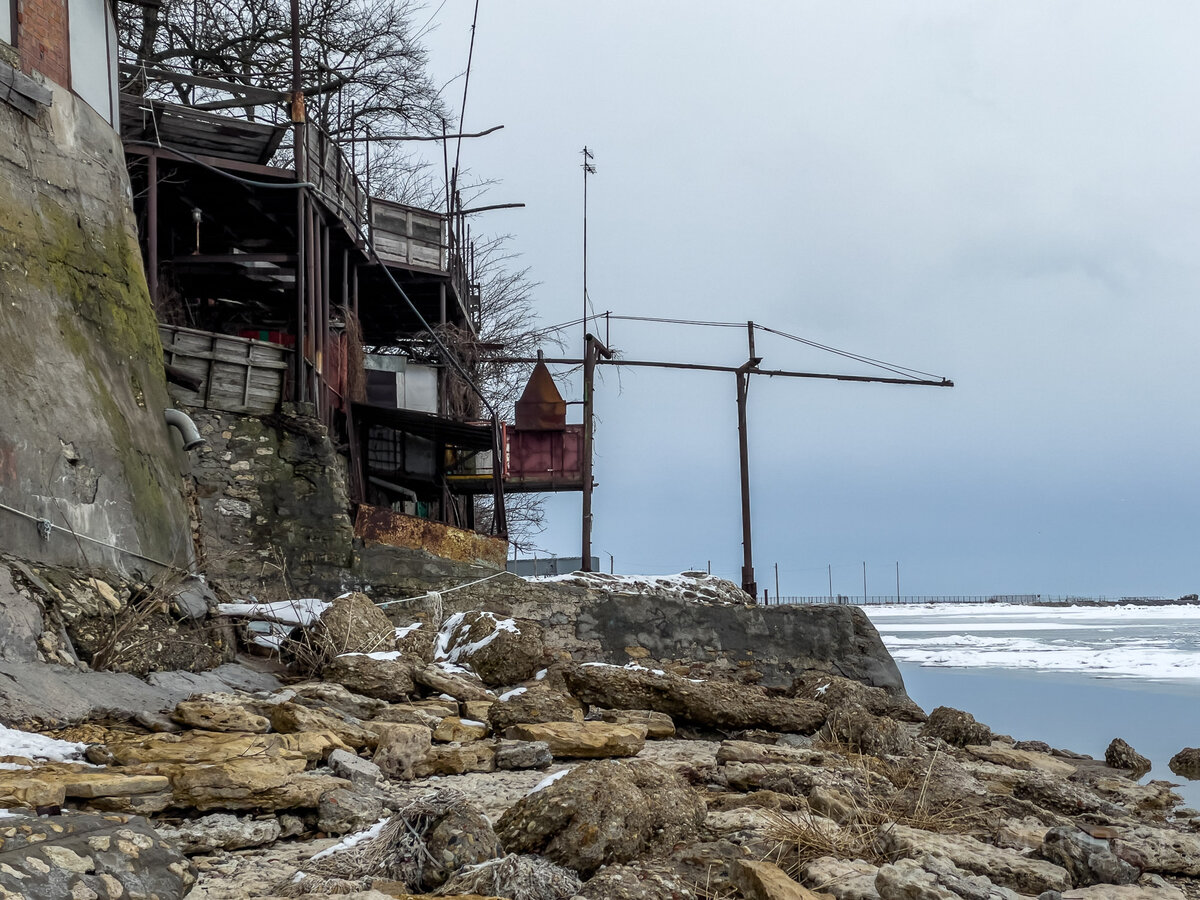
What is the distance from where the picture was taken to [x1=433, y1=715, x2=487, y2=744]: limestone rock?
6203 mm

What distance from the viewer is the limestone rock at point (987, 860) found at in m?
4.20

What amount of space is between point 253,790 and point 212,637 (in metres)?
3.72

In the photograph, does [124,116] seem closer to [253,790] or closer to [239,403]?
[239,403]

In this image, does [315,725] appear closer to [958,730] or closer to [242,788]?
[242,788]

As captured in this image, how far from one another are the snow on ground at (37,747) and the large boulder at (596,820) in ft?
6.56

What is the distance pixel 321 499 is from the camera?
12414 mm

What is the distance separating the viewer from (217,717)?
5.57 metres

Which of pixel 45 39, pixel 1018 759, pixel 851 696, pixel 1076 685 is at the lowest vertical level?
pixel 1076 685

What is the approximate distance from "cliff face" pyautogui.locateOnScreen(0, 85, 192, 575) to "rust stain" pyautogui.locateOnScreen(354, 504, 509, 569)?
2836 millimetres

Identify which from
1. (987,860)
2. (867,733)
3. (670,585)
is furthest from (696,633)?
(987,860)

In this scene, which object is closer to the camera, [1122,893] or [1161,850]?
[1122,893]

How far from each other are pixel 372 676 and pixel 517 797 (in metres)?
2.37

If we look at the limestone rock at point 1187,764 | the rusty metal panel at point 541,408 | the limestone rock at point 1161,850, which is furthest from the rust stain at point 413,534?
the rusty metal panel at point 541,408

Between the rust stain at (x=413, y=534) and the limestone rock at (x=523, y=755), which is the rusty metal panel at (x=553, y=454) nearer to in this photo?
the rust stain at (x=413, y=534)
